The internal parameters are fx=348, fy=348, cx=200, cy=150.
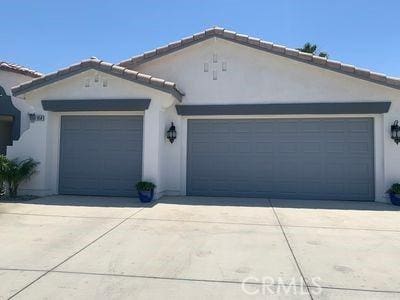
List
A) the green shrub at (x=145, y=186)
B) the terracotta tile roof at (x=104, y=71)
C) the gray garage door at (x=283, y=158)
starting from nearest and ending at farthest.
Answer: the green shrub at (x=145, y=186)
the terracotta tile roof at (x=104, y=71)
the gray garage door at (x=283, y=158)

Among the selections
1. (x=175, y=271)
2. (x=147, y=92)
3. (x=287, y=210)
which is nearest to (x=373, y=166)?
(x=287, y=210)

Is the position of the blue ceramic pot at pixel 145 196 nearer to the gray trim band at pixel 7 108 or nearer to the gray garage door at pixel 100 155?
the gray garage door at pixel 100 155

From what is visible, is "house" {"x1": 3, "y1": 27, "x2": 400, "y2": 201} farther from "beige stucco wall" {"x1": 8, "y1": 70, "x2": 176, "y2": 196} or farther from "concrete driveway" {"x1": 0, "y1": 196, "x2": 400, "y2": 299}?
"concrete driveway" {"x1": 0, "y1": 196, "x2": 400, "y2": 299}

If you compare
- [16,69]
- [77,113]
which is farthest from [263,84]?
[16,69]

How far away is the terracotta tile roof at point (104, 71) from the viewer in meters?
10.0

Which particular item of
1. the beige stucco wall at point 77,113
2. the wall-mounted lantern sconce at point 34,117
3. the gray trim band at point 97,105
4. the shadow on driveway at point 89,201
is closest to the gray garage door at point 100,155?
the beige stucco wall at point 77,113

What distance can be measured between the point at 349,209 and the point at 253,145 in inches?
134

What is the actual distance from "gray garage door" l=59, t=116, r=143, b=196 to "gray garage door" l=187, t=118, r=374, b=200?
1860 millimetres

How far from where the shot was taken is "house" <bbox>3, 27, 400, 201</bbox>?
10453 mm

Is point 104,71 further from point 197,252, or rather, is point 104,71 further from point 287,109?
point 197,252

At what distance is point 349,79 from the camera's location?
1062 centimetres

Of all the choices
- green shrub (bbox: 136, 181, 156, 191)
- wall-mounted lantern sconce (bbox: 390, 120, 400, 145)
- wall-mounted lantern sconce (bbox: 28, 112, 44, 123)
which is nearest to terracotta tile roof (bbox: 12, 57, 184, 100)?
wall-mounted lantern sconce (bbox: 28, 112, 44, 123)

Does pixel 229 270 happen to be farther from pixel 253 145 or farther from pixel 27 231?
pixel 253 145

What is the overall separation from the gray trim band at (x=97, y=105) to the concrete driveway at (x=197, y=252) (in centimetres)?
302
